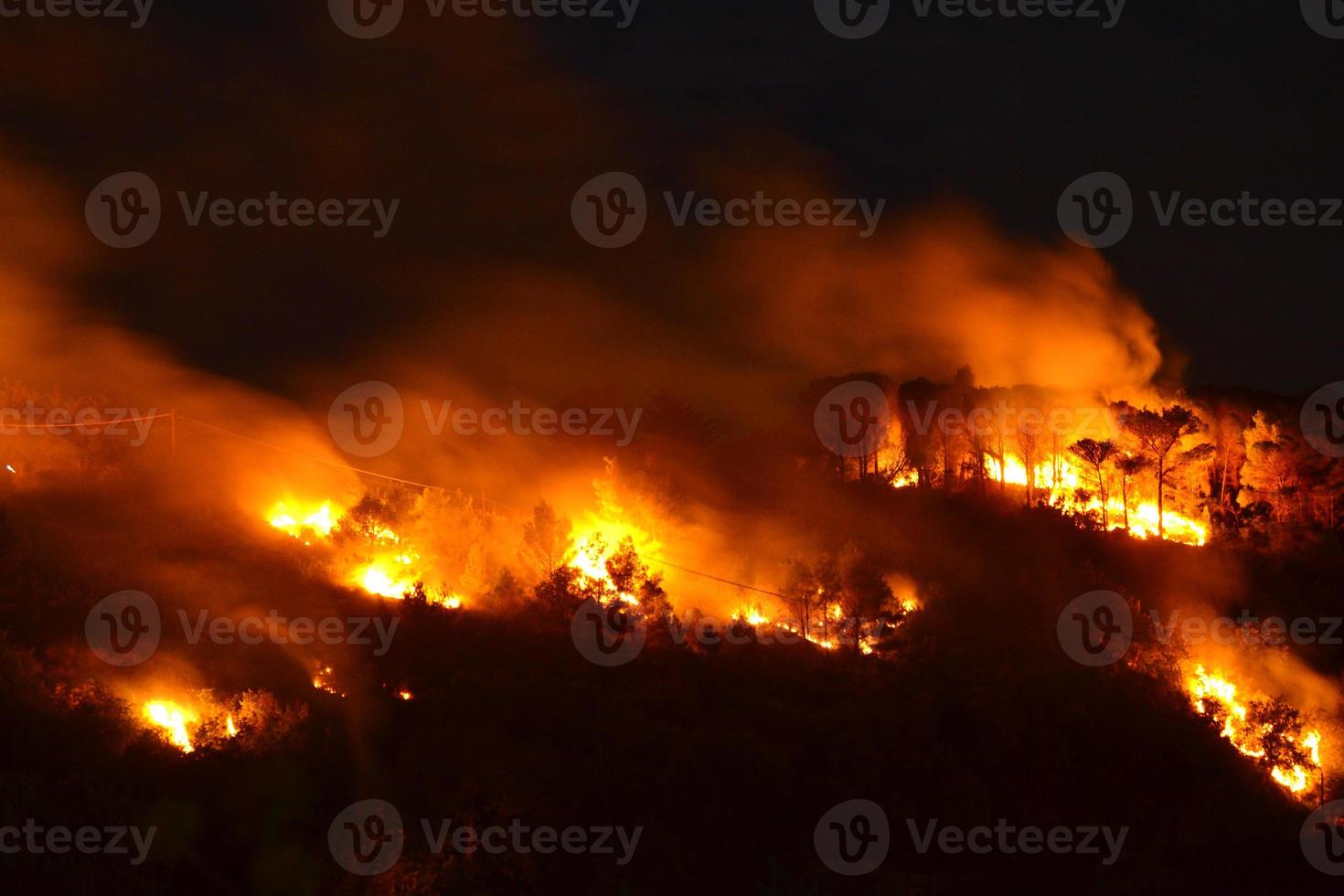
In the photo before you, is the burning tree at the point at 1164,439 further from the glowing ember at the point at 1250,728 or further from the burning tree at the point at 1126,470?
the glowing ember at the point at 1250,728

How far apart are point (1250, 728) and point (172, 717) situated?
21321 mm

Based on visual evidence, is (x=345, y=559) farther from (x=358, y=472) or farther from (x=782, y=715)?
(x=782, y=715)

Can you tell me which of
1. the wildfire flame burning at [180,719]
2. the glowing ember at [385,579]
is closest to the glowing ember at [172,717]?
the wildfire flame burning at [180,719]

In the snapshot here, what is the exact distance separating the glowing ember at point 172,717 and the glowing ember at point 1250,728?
20419 mm

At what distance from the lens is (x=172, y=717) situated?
18.3 m

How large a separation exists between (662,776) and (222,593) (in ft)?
33.0

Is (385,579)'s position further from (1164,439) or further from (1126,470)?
(1164,439)


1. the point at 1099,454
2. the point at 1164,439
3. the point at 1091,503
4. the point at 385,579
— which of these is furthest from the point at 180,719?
the point at 1164,439

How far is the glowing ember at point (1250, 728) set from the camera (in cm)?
2242

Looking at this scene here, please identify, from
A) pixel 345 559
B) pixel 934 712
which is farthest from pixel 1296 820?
pixel 345 559

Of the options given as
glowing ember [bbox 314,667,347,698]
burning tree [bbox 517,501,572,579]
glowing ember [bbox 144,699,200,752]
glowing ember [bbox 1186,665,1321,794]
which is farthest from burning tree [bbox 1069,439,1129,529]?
glowing ember [bbox 144,699,200,752]

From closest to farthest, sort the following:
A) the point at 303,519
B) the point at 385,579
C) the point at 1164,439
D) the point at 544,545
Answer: the point at 385,579
the point at 544,545
the point at 303,519
the point at 1164,439

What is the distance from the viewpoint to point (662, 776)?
1886cm

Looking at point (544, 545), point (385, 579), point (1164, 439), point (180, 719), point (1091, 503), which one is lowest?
point (180, 719)
